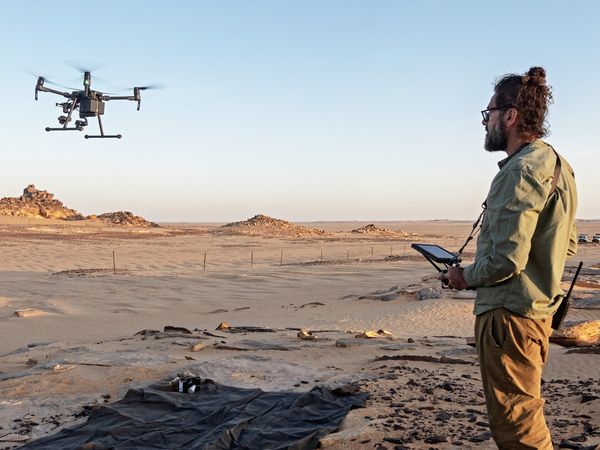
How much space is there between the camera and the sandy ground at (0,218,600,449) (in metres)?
4.96

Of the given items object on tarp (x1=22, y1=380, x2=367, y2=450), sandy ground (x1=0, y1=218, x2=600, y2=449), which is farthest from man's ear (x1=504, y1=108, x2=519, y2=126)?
object on tarp (x1=22, y1=380, x2=367, y2=450)

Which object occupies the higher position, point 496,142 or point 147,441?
point 496,142

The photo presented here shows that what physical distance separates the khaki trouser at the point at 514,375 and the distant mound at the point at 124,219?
74165 millimetres

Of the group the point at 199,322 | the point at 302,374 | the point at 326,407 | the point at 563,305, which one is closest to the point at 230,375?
the point at 302,374

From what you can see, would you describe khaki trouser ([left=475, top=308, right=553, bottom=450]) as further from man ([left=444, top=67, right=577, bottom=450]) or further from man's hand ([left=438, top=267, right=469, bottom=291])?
man's hand ([left=438, top=267, right=469, bottom=291])

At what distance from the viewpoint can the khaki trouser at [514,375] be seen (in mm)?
2660

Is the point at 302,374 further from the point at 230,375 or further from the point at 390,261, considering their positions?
the point at 390,261

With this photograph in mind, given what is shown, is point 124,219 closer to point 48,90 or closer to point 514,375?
point 48,90

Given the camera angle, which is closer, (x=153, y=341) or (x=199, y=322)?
(x=153, y=341)

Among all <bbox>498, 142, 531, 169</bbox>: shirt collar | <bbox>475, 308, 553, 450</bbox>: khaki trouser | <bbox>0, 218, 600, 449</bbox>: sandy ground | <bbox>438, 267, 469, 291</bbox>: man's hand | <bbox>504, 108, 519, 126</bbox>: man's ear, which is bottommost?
<bbox>0, 218, 600, 449</bbox>: sandy ground

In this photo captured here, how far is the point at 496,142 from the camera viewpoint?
114 inches

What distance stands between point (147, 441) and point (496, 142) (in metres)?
3.44

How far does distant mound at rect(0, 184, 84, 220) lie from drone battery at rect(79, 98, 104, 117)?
5825cm

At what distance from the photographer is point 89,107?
17031 millimetres
